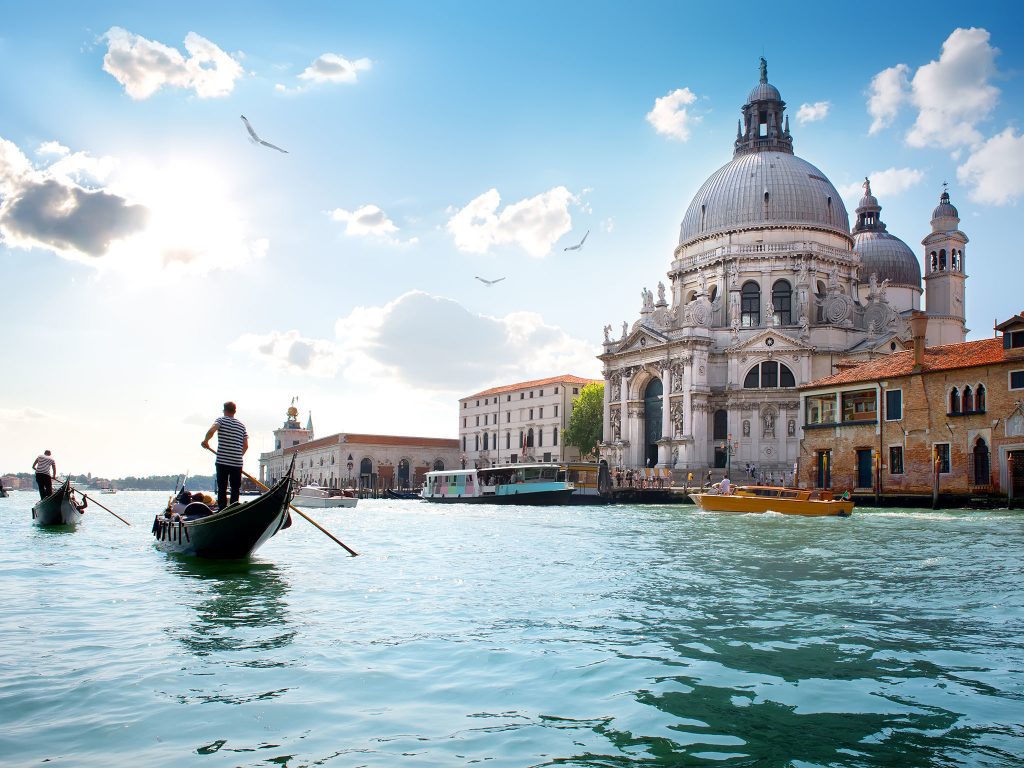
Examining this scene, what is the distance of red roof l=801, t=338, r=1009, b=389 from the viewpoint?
93.1 ft

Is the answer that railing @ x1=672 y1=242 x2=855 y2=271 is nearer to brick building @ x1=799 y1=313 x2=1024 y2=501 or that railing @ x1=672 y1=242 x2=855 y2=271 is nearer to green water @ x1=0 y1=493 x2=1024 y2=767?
brick building @ x1=799 y1=313 x2=1024 y2=501

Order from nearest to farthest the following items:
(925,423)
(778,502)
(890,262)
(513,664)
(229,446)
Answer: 1. (513,664)
2. (229,446)
3. (778,502)
4. (925,423)
5. (890,262)

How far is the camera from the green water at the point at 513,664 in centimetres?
425

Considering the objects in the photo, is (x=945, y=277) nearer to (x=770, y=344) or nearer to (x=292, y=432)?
(x=770, y=344)

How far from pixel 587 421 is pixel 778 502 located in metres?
35.6

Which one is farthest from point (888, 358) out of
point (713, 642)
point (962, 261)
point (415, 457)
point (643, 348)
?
point (415, 457)

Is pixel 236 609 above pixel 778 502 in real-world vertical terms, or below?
below

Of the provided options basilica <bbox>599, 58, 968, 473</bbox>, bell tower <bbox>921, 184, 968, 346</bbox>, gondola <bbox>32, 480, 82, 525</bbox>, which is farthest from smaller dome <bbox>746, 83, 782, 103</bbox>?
gondola <bbox>32, 480, 82, 525</bbox>

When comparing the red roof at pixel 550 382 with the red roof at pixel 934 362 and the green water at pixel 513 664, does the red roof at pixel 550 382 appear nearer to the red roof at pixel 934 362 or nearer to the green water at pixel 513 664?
the red roof at pixel 934 362

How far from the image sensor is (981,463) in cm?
2820

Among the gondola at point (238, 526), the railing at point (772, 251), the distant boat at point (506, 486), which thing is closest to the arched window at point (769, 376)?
the railing at point (772, 251)

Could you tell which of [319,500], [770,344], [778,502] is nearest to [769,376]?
[770,344]

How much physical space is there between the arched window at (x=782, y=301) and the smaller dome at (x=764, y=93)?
44.4 ft

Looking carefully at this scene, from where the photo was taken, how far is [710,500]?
2841 centimetres
